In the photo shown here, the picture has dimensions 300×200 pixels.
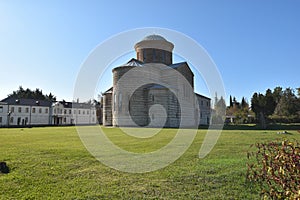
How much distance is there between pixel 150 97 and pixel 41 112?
37.7 metres

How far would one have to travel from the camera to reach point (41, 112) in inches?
2240

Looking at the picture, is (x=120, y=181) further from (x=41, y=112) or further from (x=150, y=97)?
(x=41, y=112)

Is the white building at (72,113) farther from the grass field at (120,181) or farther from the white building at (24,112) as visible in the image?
the grass field at (120,181)

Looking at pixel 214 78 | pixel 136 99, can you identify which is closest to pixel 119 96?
pixel 136 99

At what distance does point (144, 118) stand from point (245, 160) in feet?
78.3

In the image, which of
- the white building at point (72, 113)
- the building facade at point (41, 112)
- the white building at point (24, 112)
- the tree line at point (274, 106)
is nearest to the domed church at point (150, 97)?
the tree line at point (274, 106)

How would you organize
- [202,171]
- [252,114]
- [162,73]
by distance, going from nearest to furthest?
[202,171]
[162,73]
[252,114]

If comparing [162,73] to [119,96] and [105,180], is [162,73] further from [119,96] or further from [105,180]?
[105,180]

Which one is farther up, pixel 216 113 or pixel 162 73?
pixel 162 73

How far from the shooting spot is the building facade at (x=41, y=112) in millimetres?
50375

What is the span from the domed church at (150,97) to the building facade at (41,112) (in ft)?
86.1

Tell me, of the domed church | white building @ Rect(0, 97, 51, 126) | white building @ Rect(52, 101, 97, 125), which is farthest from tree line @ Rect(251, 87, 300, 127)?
white building @ Rect(0, 97, 51, 126)

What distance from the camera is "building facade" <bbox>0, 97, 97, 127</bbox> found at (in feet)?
165

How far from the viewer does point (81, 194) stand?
4430mm
